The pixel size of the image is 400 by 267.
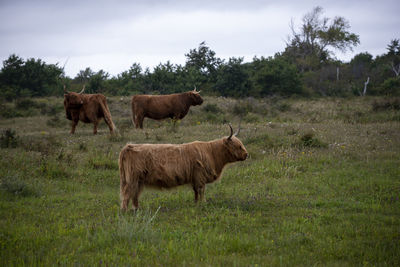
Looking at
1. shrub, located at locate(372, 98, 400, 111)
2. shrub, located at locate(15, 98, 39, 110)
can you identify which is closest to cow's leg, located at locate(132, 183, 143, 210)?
shrub, located at locate(372, 98, 400, 111)

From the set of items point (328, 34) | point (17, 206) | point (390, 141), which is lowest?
point (17, 206)

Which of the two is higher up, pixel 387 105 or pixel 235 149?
pixel 387 105

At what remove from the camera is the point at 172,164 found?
5.77 meters

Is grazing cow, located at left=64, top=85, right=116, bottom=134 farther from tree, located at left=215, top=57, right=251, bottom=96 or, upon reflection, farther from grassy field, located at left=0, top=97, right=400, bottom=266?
tree, located at left=215, top=57, right=251, bottom=96

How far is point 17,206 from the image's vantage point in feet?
18.9

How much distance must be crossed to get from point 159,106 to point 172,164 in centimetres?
959

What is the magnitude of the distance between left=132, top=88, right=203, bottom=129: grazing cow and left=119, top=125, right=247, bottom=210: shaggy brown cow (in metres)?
9.01

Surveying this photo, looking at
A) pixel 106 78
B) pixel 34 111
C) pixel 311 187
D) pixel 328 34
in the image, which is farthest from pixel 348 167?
pixel 328 34

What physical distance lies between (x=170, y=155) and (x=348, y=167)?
14.1 feet

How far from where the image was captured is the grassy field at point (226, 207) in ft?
12.4

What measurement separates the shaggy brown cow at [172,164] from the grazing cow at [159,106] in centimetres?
901

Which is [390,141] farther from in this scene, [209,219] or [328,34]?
[328,34]

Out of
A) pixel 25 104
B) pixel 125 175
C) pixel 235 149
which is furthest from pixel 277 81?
pixel 125 175

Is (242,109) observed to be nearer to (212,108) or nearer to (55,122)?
(212,108)
